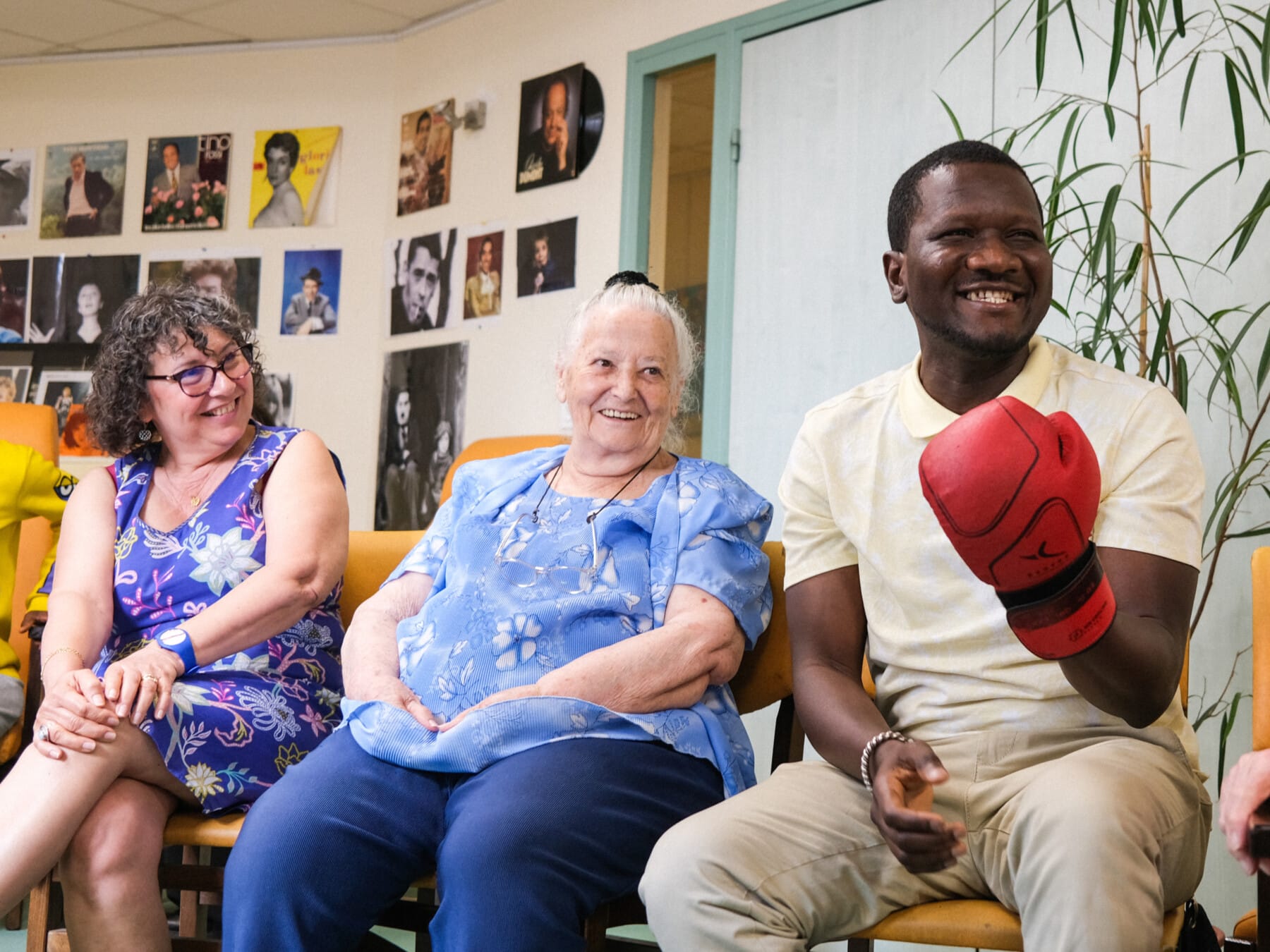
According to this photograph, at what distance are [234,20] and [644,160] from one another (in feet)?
5.22

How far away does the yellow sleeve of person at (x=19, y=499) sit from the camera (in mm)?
2625

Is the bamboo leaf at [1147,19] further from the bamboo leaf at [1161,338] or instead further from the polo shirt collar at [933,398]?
the polo shirt collar at [933,398]

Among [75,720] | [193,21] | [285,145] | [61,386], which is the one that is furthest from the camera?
[61,386]

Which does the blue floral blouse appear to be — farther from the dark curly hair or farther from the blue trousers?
the dark curly hair

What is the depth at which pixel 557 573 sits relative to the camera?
1.87 meters

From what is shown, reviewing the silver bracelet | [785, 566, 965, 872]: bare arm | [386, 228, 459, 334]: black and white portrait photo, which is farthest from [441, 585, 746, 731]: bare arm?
[386, 228, 459, 334]: black and white portrait photo

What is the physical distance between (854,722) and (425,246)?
3182mm

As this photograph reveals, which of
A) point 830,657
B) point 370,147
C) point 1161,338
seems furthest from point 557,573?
point 370,147

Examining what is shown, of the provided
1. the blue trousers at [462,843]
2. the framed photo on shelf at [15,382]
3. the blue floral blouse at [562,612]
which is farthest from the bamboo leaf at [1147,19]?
the framed photo on shelf at [15,382]

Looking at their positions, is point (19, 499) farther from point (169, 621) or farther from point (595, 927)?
point (595, 927)

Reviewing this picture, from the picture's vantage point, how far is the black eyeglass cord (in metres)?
1.93

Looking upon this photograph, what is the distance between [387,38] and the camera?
459 cm

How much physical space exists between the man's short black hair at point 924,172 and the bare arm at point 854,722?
44 centimetres

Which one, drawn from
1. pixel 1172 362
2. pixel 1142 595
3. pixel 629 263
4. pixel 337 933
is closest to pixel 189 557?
pixel 337 933
